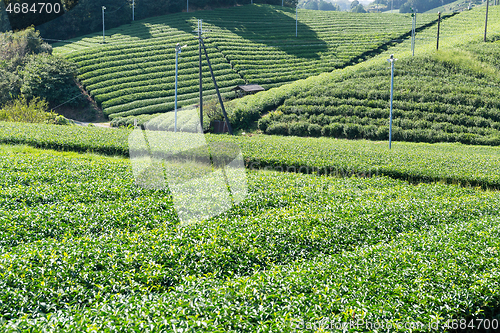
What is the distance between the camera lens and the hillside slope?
126 feet

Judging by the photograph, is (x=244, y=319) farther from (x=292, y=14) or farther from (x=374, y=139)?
(x=292, y=14)

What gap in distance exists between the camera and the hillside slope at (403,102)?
38531 millimetres

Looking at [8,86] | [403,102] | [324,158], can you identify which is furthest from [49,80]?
[403,102]

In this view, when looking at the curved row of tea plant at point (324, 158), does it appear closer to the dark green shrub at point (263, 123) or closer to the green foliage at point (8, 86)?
the dark green shrub at point (263, 123)

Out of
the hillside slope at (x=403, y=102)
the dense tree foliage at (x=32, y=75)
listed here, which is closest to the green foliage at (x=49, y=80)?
the dense tree foliage at (x=32, y=75)

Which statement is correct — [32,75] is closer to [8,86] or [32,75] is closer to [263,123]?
[8,86]

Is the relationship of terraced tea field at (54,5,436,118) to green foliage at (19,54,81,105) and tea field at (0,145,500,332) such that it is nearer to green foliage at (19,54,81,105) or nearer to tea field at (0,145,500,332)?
green foliage at (19,54,81,105)

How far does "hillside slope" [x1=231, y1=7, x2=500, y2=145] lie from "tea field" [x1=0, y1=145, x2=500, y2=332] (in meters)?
25.7

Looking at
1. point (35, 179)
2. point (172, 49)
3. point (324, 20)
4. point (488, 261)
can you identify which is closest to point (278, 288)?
point (488, 261)

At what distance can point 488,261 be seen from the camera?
9000mm

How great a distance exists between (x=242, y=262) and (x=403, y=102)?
38.7 m

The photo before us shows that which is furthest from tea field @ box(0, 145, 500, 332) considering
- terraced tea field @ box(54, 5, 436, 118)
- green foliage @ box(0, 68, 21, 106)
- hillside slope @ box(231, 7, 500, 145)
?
green foliage @ box(0, 68, 21, 106)

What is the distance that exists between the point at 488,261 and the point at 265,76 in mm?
52869

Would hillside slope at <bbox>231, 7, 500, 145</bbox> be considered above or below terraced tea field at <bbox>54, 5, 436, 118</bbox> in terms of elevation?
below
